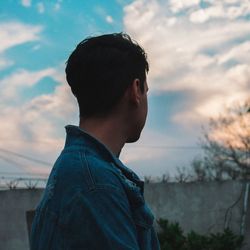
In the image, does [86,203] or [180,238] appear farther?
[180,238]

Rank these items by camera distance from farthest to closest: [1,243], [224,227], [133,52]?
[224,227] → [1,243] → [133,52]

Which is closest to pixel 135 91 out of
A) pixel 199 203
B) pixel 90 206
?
pixel 90 206

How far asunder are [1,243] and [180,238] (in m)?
2.97

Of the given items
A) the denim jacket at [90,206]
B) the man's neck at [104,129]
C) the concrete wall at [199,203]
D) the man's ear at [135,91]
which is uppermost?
the concrete wall at [199,203]

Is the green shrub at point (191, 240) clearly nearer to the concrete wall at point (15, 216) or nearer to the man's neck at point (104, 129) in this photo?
the concrete wall at point (15, 216)

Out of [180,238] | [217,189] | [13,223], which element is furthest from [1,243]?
[217,189]

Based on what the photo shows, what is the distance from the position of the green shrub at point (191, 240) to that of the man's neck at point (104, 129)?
721 cm

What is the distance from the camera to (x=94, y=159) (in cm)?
143

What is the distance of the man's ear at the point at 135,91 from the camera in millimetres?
1519

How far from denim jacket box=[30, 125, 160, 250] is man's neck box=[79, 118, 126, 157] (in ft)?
0.08

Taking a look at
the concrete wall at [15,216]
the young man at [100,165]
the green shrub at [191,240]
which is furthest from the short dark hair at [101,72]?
the concrete wall at [15,216]

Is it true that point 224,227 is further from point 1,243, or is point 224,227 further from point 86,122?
point 86,122

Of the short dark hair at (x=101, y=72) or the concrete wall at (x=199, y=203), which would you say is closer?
the short dark hair at (x=101, y=72)

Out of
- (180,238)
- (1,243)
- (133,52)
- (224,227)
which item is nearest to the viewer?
(133,52)
